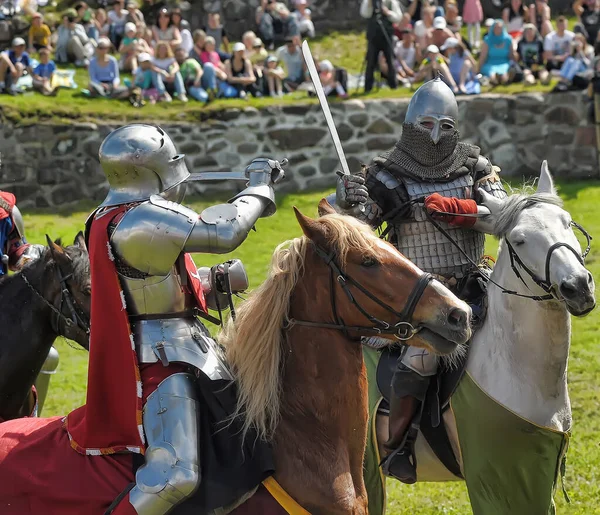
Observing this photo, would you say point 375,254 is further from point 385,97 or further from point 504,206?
point 385,97

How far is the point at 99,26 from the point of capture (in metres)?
19.9

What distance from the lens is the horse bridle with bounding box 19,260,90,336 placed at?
262 inches

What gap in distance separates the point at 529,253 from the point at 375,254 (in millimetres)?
1403

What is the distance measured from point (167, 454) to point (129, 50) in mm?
14846

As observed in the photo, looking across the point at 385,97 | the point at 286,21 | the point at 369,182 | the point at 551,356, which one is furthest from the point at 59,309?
the point at 286,21

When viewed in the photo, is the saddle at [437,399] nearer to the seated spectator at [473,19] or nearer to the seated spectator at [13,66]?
the seated spectator at [13,66]

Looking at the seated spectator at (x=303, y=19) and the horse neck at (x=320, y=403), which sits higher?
the horse neck at (x=320, y=403)

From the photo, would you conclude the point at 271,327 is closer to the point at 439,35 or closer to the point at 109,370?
the point at 109,370

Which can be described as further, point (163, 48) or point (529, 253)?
point (163, 48)

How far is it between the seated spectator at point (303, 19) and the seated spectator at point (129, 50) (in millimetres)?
3944

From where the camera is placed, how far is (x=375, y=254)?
4.55 metres

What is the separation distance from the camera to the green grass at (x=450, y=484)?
807cm

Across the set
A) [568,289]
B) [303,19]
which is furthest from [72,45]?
[568,289]

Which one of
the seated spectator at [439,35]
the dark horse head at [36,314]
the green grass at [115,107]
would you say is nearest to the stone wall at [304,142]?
the green grass at [115,107]
